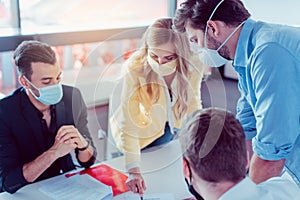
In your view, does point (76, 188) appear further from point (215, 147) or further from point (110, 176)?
point (215, 147)

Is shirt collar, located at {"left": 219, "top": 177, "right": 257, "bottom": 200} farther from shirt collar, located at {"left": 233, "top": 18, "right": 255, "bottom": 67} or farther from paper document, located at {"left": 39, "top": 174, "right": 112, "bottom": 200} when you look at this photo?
paper document, located at {"left": 39, "top": 174, "right": 112, "bottom": 200}

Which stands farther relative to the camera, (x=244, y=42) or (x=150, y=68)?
(x=150, y=68)

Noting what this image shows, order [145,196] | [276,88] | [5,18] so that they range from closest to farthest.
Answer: [276,88]
[145,196]
[5,18]

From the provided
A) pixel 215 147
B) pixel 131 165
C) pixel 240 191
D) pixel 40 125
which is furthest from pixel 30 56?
pixel 240 191

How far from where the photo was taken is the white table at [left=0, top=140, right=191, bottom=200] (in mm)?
1496

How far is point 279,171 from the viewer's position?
4.23ft

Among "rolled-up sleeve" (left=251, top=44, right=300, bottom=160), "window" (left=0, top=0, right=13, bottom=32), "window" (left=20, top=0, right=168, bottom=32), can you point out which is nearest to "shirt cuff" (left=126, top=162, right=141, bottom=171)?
"rolled-up sleeve" (left=251, top=44, right=300, bottom=160)

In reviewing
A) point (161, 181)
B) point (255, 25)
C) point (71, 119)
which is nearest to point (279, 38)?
point (255, 25)

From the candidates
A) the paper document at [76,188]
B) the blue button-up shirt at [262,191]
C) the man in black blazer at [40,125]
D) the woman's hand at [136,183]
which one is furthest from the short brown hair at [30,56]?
the blue button-up shirt at [262,191]

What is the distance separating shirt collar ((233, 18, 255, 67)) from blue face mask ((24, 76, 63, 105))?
85 cm

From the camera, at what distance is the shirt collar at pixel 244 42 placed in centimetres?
132

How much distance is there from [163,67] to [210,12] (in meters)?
0.37

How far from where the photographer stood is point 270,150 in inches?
47.5

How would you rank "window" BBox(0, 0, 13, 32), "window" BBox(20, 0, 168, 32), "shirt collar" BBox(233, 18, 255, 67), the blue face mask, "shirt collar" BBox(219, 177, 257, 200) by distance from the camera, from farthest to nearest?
"window" BBox(20, 0, 168, 32) → "window" BBox(0, 0, 13, 32) → the blue face mask → "shirt collar" BBox(233, 18, 255, 67) → "shirt collar" BBox(219, 177, 257, 200)
